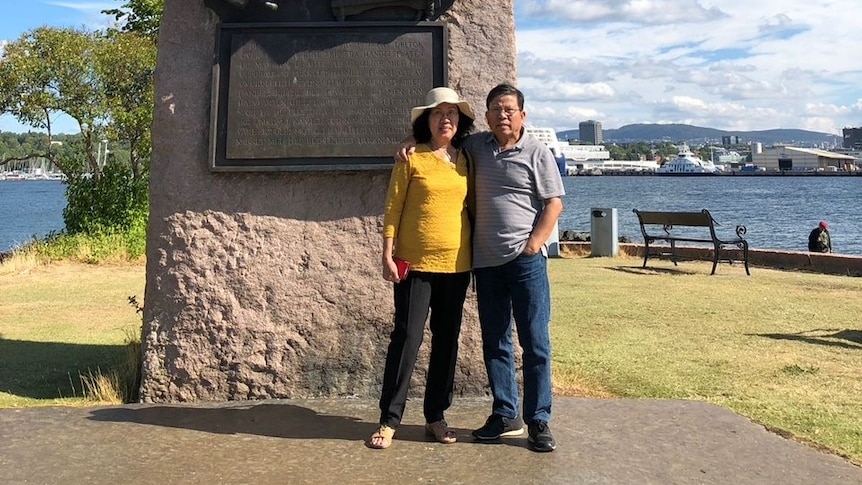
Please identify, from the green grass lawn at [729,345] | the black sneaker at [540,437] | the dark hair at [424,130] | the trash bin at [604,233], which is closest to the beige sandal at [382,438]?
the black sneaker at [540,437]

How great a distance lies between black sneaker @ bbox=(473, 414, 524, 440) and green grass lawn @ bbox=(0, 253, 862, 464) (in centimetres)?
135

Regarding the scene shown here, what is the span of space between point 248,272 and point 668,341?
4044mm

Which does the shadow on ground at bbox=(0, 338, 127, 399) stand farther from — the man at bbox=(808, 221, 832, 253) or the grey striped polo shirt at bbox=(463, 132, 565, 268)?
the man at bbox=(808, 221, 832, 253)

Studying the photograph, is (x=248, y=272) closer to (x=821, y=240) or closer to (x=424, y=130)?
(x=424, y=130)

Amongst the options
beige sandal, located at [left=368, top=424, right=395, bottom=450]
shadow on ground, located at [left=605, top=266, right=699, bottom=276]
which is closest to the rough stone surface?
beige sandal, located at [left=368, top=424, right=395, bottom=450]

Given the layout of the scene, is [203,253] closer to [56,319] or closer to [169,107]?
[169,107]

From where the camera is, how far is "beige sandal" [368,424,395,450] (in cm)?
377

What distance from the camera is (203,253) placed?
4633 mm

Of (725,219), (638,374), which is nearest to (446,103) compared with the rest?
(638,374)

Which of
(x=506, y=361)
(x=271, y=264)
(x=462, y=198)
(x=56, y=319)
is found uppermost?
(x=462, y=198)

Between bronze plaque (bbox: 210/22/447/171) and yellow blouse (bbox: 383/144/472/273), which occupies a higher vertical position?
bronze plaque (bbox: 210/22/447/171)

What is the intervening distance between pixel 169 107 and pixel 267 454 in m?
2.22

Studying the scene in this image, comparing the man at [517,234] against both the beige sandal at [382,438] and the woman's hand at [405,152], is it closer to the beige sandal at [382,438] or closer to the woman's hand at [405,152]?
the woman's hand at [405,152]

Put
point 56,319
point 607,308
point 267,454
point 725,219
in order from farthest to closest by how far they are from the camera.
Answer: point 725,219 < point 607,308 < point 56,319 < point 267,454
